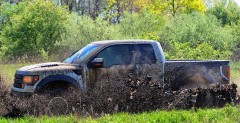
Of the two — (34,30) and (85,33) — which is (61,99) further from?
(34,30)

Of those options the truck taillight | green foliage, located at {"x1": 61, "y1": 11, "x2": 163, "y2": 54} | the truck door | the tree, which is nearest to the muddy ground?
the truck door

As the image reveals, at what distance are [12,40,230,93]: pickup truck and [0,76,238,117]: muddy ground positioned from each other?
0.90ft

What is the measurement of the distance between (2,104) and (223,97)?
220 inches

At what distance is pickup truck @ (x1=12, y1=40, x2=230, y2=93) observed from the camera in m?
10.1

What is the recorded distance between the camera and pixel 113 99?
32.5ft

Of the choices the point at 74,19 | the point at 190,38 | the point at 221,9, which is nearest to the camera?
the point at 190,38

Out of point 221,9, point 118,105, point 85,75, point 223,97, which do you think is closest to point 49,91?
point 85,75

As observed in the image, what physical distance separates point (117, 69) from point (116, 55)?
45cm

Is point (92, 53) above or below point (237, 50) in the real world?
above

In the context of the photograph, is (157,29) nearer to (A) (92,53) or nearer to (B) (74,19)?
(B) (74,19)

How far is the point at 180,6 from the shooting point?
4853cm

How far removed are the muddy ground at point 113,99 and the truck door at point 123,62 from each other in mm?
229

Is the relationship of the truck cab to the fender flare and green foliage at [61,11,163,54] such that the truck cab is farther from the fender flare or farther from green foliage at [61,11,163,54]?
green foliage at [61,11,163,54]

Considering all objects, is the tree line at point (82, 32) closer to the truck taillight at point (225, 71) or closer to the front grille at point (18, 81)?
the truck taillight at point (225, 71)
